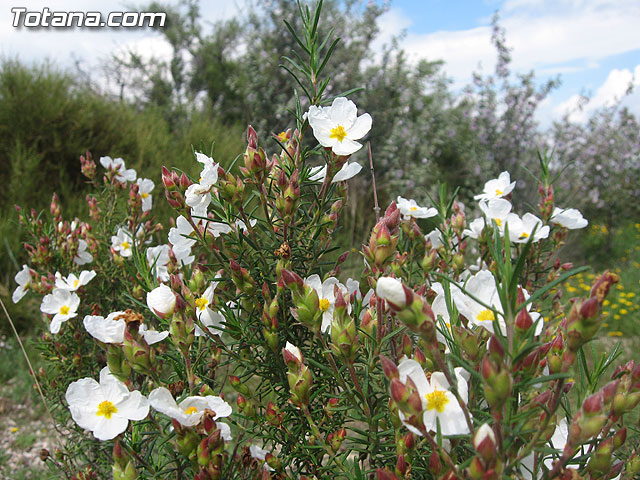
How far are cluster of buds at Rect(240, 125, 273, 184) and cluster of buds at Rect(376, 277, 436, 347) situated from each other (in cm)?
51

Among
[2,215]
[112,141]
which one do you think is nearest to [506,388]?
[2,215]

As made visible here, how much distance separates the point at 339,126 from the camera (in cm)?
109

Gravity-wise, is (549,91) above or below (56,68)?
above

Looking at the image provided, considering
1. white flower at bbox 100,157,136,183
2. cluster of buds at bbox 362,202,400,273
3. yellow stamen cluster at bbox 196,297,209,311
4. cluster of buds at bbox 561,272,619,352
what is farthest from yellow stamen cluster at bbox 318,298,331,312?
white flower at bbox 100,157,136,183

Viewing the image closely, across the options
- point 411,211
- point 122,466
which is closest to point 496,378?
point 122,466

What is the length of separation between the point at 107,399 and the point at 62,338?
1230 mm

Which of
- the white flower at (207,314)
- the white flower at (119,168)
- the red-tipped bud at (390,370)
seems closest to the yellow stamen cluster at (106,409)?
the white flower at (207,314)

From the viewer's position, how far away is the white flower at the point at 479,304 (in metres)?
0.80

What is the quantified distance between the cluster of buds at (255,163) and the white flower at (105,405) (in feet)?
1.67

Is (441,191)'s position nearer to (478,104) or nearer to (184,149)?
(184,149)

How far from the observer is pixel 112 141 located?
6.37 meters

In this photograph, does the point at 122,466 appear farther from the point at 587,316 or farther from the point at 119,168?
the point at 119,168

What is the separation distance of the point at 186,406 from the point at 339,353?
0.94 ft

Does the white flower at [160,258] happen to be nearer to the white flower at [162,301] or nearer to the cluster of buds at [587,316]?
the white flower at [162,301]
